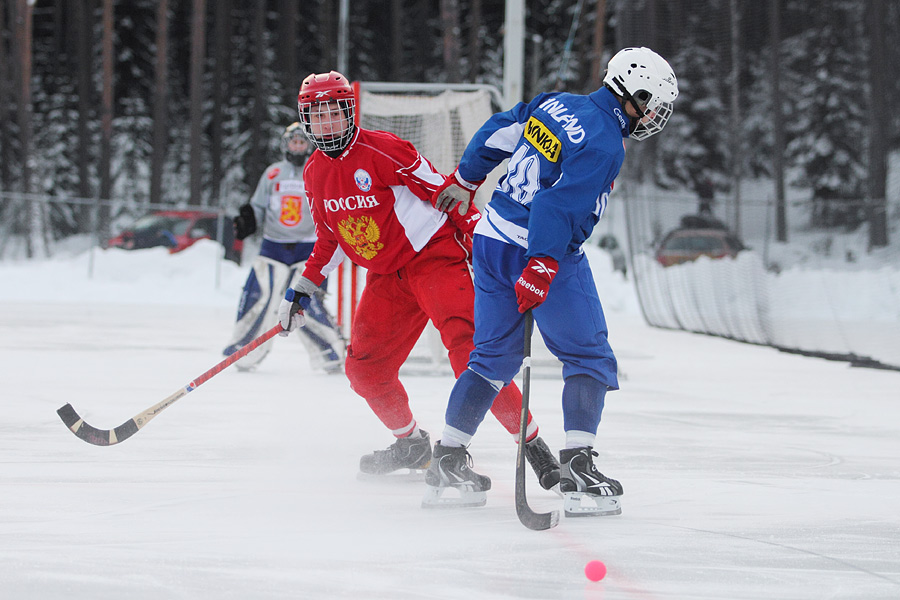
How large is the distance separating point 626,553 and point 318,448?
1609 mm

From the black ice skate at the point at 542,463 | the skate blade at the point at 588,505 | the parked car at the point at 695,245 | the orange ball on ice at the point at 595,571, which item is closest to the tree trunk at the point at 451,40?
the parked car at the point at 695,245

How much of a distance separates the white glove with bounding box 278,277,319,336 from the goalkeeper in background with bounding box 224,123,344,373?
2.65 m

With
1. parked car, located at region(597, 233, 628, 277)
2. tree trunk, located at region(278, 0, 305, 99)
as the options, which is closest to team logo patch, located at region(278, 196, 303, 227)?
parked car, located at region(597, 233, 628, 277)

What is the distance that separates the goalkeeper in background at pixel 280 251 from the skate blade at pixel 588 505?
339cm

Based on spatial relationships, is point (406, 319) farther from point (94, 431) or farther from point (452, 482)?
point (94, 431)

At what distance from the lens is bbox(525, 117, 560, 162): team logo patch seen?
110 inches

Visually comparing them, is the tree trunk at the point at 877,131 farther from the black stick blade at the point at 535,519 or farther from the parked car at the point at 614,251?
the black stick blade at the point at 535,519

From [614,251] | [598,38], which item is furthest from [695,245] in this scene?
[598,38]

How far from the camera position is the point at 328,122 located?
3117 mm

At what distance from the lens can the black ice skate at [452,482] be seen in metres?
2.90

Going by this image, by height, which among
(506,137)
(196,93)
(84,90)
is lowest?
(506,137)

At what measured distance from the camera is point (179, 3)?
31641 mm

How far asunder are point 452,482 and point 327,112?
1.16 metres

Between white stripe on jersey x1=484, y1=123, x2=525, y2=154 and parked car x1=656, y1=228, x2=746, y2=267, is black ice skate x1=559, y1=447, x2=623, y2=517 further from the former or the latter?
parked car x1=656, y1=228, x2=746, y2=267
